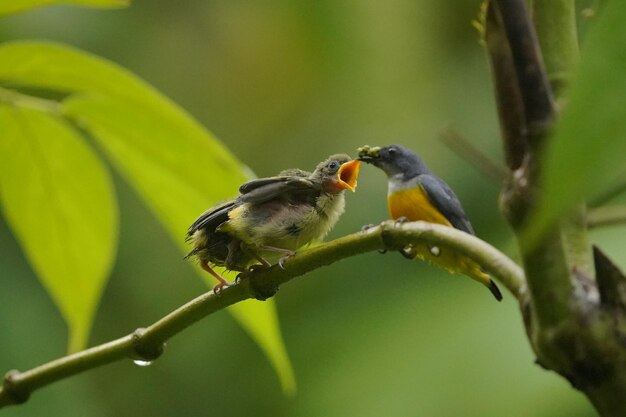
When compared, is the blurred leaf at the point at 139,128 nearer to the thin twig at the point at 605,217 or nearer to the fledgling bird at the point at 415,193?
the fledgling bird at the point at 415,193

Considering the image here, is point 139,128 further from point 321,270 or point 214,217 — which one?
point 321,270

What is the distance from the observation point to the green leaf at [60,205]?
1.69ft

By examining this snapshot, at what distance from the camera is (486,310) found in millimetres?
1387

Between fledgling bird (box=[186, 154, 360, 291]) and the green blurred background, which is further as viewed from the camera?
the green blurred background

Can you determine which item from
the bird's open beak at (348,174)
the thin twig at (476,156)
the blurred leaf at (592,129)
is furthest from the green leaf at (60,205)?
the blurred leaf at (592,129)

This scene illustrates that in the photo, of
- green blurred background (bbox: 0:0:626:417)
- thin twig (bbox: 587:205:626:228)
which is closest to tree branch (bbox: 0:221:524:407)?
thin twig (bbox: 587:205:626:228)

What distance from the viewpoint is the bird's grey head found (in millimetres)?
699

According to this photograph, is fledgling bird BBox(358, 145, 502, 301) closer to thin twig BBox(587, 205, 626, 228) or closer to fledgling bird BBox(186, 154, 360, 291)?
fledgling bird BBox(186, 154, 360, 291)

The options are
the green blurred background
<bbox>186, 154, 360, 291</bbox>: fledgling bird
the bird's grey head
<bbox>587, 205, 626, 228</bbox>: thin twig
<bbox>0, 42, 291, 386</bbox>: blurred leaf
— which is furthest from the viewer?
the green blurred background

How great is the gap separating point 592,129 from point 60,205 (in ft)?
1.46

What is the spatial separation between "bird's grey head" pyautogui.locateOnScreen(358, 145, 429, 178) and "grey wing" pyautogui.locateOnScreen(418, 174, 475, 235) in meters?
0.02

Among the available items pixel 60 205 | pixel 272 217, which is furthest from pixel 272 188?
pixel 60 205

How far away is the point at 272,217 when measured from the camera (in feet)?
2.00

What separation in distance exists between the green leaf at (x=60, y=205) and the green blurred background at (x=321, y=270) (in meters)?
0.88
